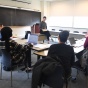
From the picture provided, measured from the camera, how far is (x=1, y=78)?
320 cm

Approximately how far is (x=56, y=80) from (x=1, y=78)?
187 cm

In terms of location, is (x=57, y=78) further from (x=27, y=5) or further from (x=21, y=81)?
(x=27, y=5)

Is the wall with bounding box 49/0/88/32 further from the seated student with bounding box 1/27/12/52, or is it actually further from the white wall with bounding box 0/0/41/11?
the seated student with bounding box 1/27/12/52

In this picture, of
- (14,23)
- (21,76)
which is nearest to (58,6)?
(14,23)

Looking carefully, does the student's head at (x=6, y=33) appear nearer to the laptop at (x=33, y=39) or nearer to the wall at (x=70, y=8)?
the laptop at (x=33, y=39)

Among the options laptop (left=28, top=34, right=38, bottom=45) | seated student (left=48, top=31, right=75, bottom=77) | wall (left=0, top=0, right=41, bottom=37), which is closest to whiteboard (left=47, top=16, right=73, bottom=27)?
wall (left=0, top=0, right=41, bottom=37)

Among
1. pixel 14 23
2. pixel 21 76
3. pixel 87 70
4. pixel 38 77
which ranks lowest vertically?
pixel 21 76

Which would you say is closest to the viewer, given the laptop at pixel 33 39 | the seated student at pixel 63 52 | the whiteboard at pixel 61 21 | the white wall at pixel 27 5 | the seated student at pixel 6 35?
the seated student at pixel 63 52

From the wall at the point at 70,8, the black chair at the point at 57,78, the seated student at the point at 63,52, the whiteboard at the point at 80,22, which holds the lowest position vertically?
the black chair at the point at 57,78

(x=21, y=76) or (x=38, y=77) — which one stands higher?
(x=38, y=77)

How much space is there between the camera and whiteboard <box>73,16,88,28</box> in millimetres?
7867

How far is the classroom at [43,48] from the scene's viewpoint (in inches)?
72.9

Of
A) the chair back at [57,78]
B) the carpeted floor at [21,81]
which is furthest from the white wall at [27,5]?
the chair back at [57,78]

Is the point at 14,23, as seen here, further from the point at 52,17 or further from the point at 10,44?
the point at 10,44
